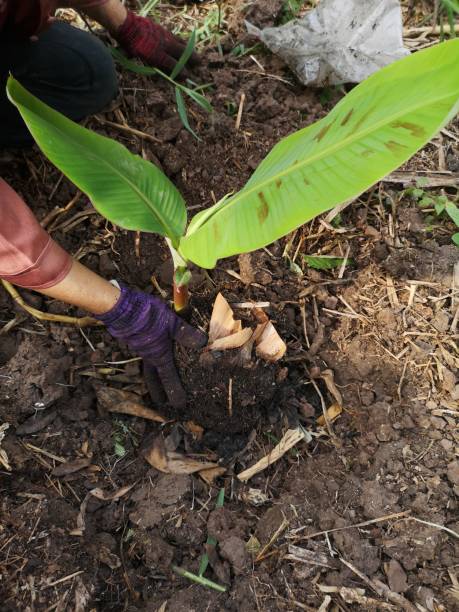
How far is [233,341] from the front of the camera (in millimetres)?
1260

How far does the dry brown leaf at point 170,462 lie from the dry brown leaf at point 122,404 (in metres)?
0.07

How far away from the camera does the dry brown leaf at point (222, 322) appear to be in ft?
4.20

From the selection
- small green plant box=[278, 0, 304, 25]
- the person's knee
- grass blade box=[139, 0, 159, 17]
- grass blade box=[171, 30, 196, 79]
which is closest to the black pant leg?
the person's knee

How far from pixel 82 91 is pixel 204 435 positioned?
1093 mm

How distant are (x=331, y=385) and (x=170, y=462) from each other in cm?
48

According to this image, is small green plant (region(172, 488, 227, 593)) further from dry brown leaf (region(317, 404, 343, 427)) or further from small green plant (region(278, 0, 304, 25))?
small green plant (region(278, 0, 304, 25))

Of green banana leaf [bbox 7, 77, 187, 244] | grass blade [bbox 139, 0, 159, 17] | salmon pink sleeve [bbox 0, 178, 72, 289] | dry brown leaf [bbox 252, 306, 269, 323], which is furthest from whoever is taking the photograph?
grass blade [bbox 139, 0, 159, 17]

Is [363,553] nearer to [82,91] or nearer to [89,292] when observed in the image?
[89,292]

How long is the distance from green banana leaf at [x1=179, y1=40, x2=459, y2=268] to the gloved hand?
3.16ft

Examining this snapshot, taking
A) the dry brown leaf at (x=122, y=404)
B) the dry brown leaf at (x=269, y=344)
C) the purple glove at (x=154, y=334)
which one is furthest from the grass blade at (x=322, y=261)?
the dry brown leaf at (x=122, y=404)

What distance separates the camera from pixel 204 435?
4.29ft

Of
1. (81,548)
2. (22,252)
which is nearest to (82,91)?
(22,252)

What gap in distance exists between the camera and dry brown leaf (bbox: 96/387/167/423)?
4.27 ft

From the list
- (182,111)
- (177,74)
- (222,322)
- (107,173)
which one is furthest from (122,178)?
(177,74)
